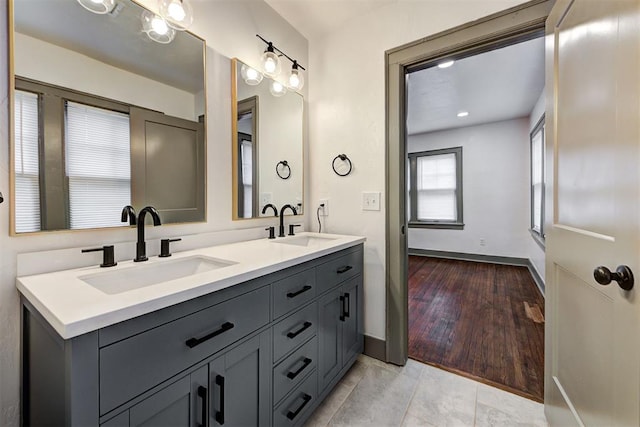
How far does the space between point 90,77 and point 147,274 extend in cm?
82

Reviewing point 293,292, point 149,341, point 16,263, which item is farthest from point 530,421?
point 16,263

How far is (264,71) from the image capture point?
1800mm

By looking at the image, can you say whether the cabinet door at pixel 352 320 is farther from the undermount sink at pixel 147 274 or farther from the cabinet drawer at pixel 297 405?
the undermount sink at pixel 147 274

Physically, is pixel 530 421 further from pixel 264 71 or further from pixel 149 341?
pixel 264 71

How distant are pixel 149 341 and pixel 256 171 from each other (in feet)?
4.13

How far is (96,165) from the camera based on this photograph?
110 cm

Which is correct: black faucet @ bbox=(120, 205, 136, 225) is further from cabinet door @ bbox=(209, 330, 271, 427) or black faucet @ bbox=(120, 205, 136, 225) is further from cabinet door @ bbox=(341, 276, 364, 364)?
cabinet door @ bbox=(341, 276, 364, 364)

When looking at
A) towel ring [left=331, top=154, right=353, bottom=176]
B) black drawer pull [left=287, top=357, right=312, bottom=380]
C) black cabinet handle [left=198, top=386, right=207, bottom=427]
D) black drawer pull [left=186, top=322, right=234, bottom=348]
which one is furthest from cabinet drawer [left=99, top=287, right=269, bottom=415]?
towel ring [left=331, top=154, right=353, bottom=176]

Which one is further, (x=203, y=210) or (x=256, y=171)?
(x=256, y=171)

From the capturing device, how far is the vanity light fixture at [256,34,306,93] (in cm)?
175

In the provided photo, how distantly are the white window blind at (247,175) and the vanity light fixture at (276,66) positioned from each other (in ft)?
1.71

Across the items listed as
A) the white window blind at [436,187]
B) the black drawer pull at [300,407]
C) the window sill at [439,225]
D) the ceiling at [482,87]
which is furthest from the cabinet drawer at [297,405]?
the white window blind at [436,187]

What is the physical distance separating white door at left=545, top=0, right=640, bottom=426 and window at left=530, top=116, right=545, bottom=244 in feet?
8.53

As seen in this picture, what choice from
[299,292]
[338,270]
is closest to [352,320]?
[338,270]
